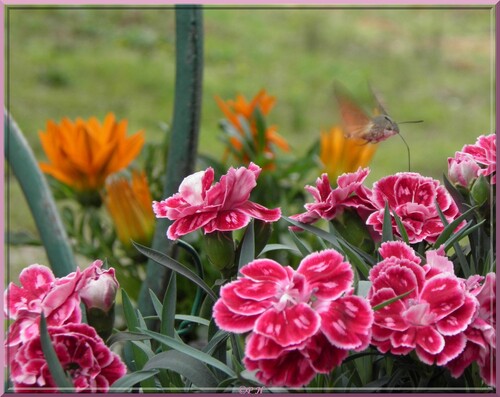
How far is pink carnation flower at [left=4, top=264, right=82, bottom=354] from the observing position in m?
0.52

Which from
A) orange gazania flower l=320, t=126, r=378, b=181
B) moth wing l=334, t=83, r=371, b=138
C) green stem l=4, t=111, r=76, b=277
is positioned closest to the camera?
moth wing l=334, t=83, r=371, b=138

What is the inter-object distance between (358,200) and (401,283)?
0.38 ft

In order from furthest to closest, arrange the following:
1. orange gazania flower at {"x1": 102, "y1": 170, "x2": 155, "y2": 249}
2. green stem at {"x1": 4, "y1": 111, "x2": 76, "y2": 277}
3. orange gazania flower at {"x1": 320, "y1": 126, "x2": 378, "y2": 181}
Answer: orange gazania flower at {"x1": 320, "y1": 126, "x2": 378, "y2": 181} → orange gazania flower at {"x1": 102, "y1": 170, "x2": 155, "y2": 249} → green stem at {"x1": 4, "y1": 111, "x2": 76, "y2": 277}

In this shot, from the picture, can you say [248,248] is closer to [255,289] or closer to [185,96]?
[255,289]

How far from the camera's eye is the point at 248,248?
0.55m

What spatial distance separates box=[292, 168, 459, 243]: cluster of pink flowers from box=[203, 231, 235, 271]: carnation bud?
64mm

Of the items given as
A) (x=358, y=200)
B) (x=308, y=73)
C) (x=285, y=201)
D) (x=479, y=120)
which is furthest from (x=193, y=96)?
(x=308, y=73)

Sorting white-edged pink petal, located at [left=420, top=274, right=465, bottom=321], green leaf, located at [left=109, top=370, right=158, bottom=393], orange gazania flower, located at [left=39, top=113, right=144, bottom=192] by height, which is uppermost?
white-edged pink petal, located at [left=420, top=274, right=465, bottom=321]

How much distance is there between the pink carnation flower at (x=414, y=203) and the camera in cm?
59

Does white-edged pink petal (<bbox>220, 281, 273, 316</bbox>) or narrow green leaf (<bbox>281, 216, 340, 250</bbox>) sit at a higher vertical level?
white-edged pink petal (<bbox>220, 281, 273, 316</bbox>)

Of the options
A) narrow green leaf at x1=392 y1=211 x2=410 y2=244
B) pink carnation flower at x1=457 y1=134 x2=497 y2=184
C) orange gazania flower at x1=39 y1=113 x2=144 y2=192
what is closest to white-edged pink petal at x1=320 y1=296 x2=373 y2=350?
narrow green leaf at x1=392 y1=211 x2=410 y2=244

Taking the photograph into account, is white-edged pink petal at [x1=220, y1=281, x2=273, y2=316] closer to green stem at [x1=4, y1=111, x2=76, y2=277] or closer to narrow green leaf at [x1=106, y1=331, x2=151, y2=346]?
narrow green leaf at [x1=106, y1=331, x2=151, y2=346]

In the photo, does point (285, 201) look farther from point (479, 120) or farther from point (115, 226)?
point (479, 120)

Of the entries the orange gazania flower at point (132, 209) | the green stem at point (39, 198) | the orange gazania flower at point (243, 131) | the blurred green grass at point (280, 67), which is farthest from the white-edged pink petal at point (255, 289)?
the blurred green grass at point (280, 67)
